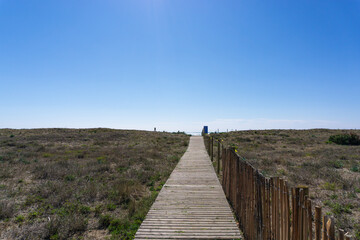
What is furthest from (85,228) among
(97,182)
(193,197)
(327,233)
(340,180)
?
(340,180)

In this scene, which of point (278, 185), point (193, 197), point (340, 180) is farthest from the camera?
point (340, 180)

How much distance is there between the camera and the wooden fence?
223 centimetres

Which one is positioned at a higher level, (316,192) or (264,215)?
(264,215)

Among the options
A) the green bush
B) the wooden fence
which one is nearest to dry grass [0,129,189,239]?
→ the wooden fence

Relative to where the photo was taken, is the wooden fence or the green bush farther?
the green bush

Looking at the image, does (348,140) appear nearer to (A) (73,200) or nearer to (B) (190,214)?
(B) (190,214)

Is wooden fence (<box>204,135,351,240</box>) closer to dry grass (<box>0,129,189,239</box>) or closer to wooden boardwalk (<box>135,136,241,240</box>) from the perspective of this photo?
wooden boardwalk (<box>135,136,241,240</box>)

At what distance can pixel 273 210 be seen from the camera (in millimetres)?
3238

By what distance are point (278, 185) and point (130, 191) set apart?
5.72 m

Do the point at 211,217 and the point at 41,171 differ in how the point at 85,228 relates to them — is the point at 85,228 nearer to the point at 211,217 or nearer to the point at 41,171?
the point at 211,217

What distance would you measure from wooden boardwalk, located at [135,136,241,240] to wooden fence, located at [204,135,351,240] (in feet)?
1.50

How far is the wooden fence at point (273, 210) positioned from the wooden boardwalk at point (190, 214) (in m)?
0.46

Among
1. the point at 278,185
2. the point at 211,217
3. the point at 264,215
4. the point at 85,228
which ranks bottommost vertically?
the point at 85,228

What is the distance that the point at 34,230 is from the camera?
16.2ft
